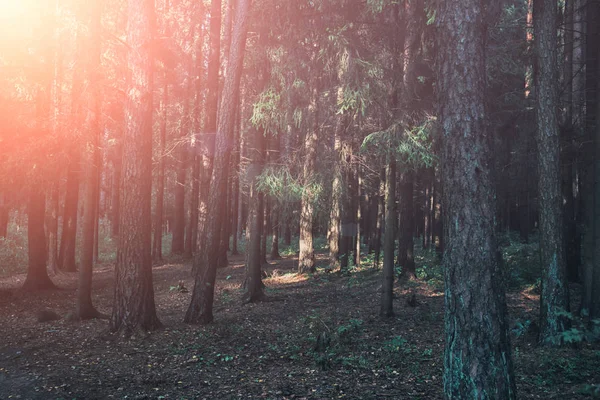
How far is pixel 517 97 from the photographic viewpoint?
1955 cm

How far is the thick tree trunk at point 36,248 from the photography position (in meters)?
13.8

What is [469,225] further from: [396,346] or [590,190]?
[590,190]

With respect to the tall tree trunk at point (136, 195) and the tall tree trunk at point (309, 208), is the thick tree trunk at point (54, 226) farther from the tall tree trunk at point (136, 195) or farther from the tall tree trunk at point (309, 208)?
the tall tree trunk at point (309, 208)

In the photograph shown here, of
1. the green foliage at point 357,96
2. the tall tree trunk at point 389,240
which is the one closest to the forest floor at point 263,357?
the tall tree trunk at point 389,240

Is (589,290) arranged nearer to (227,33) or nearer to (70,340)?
(70,340)

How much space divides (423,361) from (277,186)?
23.6ft

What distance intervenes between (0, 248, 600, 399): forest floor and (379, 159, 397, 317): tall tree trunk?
1.38 feet

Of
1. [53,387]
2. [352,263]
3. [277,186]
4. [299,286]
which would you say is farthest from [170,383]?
[352,263]

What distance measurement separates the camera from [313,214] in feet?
58.7

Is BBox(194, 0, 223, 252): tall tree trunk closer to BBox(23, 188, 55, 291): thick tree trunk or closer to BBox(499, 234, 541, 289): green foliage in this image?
BBox(23, 188, 55, 291): thick tree trunk

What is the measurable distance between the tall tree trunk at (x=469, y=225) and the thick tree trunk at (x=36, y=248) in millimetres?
13177

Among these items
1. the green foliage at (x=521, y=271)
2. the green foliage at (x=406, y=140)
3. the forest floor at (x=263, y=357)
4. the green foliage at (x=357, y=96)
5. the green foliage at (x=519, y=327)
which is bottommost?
the forest floor at (x=263, y=357)

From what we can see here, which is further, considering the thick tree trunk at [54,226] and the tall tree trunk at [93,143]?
the thick tree trunk at [54,226]

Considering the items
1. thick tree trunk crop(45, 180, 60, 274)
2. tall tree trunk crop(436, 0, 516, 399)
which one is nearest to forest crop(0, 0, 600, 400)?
tall tree trunk crop(436, 0, 516, 399)
